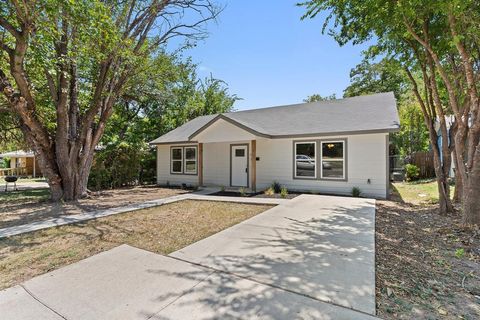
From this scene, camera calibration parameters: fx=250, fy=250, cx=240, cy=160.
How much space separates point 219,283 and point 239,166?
32.5 feet

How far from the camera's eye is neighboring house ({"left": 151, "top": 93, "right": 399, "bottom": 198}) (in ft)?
32.6

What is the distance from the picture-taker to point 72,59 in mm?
7934

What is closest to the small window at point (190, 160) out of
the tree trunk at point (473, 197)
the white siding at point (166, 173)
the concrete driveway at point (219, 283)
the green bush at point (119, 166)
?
the white siding at point (166, 173)

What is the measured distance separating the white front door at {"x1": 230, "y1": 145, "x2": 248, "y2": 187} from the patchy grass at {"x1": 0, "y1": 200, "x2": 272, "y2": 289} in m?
5.14

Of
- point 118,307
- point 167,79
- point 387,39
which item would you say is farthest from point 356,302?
point 167,79

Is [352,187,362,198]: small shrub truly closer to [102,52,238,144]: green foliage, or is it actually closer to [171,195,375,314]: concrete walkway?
[171,195,375,314]: concrete walkway

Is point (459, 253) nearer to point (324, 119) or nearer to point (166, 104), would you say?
point (324, 119)

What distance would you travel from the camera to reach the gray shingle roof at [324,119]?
998 cm

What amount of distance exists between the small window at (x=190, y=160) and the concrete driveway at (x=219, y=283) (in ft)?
32.6

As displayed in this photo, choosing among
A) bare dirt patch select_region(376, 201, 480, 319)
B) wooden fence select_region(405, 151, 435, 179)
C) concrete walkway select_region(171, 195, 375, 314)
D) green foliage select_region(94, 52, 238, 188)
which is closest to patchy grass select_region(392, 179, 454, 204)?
bare dirt patch select_region(376, 201, 480, 319)

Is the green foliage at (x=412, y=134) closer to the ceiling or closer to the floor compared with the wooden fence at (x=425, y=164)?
closer to the ceiling

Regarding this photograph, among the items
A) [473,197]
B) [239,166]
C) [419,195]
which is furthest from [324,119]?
[473,197]

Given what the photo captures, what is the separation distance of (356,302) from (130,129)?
58.4 feet

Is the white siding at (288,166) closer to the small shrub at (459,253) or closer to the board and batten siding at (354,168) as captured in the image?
the board and batten siding at (354,168)
